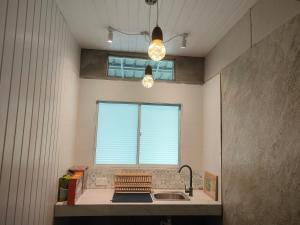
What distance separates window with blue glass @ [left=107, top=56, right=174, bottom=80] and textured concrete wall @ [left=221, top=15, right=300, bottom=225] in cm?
113

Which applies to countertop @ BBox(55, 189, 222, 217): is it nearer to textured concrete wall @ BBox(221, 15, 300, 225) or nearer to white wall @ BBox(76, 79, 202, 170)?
textured concrete wall @ BBox(221, 15, 300, 225)

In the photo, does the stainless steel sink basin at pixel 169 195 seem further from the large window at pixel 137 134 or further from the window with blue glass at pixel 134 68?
the window with blue glass at pixel 134 68

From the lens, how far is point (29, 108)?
1481 millimetres

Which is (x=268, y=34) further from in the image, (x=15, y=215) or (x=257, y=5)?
(x=15, y=215)

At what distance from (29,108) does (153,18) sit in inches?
55.9

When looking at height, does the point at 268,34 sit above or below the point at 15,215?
above

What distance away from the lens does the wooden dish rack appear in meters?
2.86

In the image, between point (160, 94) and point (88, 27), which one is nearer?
point (88, 27)

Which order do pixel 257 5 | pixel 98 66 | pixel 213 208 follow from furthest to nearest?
pixel 98 66, pixel 213 208, pixel 257 5

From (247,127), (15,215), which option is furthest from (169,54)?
(15,215)

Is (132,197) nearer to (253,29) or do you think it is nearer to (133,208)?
(133,208)

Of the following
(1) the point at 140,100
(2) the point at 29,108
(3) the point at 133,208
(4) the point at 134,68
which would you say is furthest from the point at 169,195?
(2) the point at 29,108

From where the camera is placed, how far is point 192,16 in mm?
2197

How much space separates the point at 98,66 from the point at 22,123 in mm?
1893
